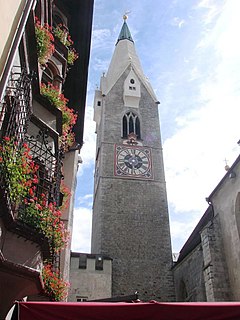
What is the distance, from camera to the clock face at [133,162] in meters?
25.4

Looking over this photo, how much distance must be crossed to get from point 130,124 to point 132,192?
659cm

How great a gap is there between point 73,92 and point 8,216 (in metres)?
7.45

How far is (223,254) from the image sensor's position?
1455 centimetres

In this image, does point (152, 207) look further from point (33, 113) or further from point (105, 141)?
point (33, 113)

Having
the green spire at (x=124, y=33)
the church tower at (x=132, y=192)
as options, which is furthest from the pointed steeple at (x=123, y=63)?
the church tower at (x=132, y=192)

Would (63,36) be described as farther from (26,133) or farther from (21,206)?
(21,206)

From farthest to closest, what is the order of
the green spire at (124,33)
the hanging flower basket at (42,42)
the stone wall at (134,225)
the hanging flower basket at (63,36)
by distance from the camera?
1. the green spire at (124,33)
2. the stone wall at (134,225)
3. the hanging flower basket at (63,36)
4. the hanging flower basket at (42,42)

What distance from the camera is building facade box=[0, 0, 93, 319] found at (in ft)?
14.9

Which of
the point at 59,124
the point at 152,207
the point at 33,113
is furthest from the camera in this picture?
the point at 152,207

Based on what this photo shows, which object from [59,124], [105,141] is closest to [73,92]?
[59,124]

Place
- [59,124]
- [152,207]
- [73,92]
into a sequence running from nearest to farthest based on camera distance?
[59,124] < [73,92] < [152,207]
